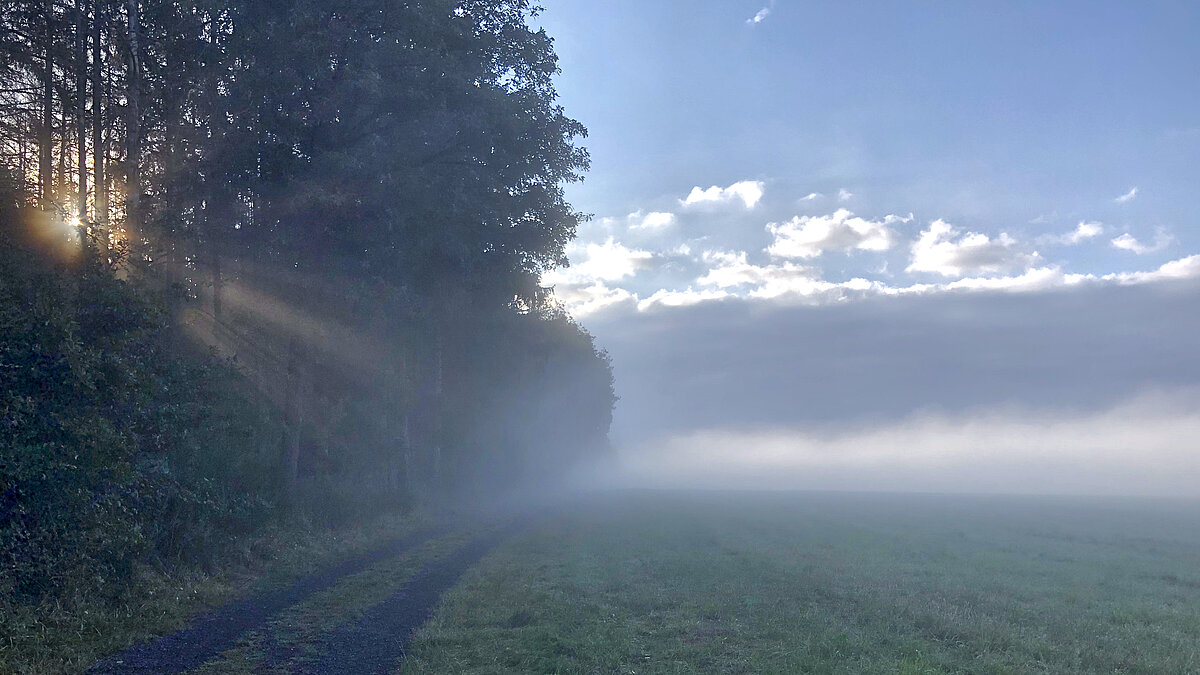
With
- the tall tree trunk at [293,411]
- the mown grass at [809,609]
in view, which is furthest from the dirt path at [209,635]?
the tall tree trunk at [293,411]

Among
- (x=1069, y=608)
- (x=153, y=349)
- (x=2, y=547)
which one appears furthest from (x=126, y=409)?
(x=1069, y=608)

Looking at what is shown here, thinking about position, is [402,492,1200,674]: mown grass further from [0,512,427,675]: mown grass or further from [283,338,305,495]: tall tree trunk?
[283,338,305,495]: tall tree trunk

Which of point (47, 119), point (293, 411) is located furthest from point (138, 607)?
point (47, 119)

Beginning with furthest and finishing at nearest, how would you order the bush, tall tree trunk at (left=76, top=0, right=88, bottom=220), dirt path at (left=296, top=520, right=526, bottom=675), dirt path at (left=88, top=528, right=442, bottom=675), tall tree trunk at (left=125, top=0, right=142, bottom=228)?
tall tree trunk at (left=125, top=0, right=142, bottom=228) < tall tree trunk at (left=76, top=0, right=88, bottom=220) < the bush < dirt path at (left=296, top=520, right=526, bottom=675) < dirt path at (left=88, top=528, right=442, bottom=675)

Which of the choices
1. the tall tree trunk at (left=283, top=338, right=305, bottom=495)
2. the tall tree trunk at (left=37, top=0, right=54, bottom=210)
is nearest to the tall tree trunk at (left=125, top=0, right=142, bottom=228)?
the tall tree trunk at (left=37, top=0, right=54, bottom=210)

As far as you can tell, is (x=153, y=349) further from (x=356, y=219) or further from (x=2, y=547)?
(x=356, y=219)

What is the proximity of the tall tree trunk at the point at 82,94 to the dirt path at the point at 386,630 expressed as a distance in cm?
1362

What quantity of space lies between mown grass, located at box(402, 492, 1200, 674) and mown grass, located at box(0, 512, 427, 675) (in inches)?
156

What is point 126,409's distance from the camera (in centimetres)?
1725

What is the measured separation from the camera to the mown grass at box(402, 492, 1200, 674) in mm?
12578

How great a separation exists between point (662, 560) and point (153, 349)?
1442cm

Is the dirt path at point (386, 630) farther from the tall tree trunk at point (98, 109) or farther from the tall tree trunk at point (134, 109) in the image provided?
the tall tree trunk at point (98, 109)

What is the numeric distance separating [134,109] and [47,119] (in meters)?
4.09

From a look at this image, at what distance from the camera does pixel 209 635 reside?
13094 millimetres
